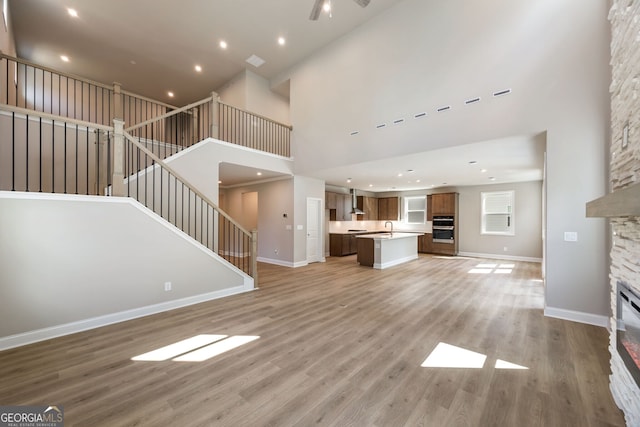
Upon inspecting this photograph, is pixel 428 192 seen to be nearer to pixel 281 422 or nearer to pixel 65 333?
pixel 281 422

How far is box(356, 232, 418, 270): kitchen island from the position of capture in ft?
23.5

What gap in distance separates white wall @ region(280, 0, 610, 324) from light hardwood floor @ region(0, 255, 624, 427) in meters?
1.27

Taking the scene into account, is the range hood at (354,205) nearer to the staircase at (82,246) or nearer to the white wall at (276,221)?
the white wall at (276,221)

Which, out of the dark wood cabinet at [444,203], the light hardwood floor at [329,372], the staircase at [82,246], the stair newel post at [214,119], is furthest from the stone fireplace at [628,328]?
the dark wood cabinet at [444,203]

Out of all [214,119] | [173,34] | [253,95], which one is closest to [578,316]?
[214,119]

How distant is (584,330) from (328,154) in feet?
18.1

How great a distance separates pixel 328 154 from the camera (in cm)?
658

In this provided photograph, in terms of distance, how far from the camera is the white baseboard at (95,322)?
2.81 m

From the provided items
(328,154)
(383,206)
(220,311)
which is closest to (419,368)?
(220,311)

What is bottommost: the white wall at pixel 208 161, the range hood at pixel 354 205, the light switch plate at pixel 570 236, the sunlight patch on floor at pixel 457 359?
the sunlight patch on floor at pixel 457 359

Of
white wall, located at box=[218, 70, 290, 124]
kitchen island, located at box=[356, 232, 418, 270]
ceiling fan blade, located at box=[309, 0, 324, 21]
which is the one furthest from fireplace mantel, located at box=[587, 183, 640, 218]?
white wall, located at box=[218, 70, 290, 124]

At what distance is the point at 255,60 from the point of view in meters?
7.37

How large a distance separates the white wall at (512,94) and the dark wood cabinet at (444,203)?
538cm

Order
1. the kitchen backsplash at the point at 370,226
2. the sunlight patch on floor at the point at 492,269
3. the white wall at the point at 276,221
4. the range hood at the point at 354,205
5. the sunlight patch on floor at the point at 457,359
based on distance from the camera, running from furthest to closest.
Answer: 1. the range hood at the point at 354,205
2. the kitchen backsplash at the point at 370,226
3. the white wall at the point at 276,221
4. the sunlight patch on floor at the point at 492,269
5. the sunlight patch on floor at the point at 457,359
